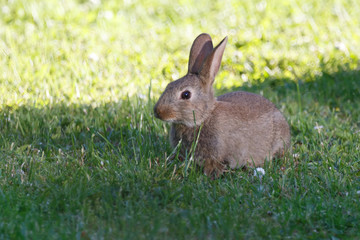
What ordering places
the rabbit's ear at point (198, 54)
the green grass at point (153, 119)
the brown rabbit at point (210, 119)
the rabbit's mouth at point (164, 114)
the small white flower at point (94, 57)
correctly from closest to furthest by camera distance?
the green grass at point (153, 119) → the rabbit's mouth at point (164, 114) → the brown rabbit at point (210, 119) → the rabbit's ear at point (198, 54) → the small white flower at point (94, 57)

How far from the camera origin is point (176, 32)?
8.24 m

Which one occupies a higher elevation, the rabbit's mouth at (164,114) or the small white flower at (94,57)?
the small white flower at (94,57)

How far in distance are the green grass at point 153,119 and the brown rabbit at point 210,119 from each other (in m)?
0.19

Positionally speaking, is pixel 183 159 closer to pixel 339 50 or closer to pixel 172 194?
pixel 172 194

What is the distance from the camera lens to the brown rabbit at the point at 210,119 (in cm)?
436

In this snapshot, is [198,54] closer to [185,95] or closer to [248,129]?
[185,95]

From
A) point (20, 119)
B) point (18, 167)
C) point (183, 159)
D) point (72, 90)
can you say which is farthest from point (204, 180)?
point (72, 90)

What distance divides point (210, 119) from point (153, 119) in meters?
0.90

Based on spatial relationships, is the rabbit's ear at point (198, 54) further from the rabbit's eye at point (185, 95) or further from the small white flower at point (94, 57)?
the small white flower at point (94, 57)

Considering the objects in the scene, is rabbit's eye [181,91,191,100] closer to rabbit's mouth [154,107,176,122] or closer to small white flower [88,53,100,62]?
rabbit's mouth [154,107,176,122]

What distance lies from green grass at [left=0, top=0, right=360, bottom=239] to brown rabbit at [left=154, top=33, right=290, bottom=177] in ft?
0.63

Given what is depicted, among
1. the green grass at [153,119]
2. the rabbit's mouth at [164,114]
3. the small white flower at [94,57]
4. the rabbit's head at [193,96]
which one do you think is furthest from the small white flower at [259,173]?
the small white flower at [94,57]

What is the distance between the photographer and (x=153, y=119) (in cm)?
522

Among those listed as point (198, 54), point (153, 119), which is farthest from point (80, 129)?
point (198, 54)
